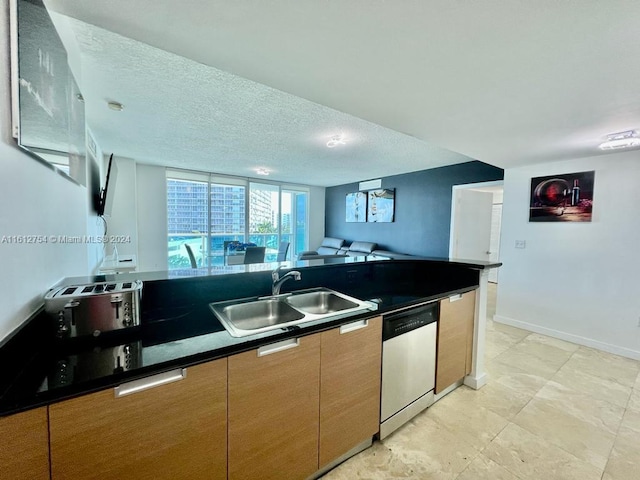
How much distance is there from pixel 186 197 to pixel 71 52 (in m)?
4.25

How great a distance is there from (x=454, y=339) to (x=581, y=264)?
240 centimetres

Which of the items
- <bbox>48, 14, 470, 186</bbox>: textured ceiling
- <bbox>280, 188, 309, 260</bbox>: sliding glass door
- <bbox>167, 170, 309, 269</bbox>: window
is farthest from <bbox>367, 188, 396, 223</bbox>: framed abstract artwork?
<bbox>167, 170, 309, 269</bbox>: window

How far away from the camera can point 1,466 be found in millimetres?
639

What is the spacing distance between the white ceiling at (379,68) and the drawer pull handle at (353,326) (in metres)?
1.42

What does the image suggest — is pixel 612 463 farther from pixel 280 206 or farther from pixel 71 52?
pixel 280 206

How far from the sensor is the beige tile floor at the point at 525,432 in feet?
4.71

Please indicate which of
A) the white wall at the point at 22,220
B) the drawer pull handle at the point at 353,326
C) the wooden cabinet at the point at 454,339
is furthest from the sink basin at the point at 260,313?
the wooden cabinet at the point at 454,339

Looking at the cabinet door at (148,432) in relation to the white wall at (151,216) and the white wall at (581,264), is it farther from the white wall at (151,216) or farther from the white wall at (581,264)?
the white wall at (151,216)

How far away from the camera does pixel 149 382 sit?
33.5 inches

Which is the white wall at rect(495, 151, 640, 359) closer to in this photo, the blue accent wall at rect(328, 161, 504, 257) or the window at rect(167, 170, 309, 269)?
the blue accent wall at rect(328, 161, 504, 257)

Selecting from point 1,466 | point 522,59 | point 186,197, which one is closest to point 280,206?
point 186,197

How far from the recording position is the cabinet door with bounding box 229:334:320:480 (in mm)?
1045

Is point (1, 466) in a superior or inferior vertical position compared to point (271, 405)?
superior

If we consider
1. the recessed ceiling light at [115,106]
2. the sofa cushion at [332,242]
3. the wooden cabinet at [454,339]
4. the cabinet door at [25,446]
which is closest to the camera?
the cabinet door at [25,446]
